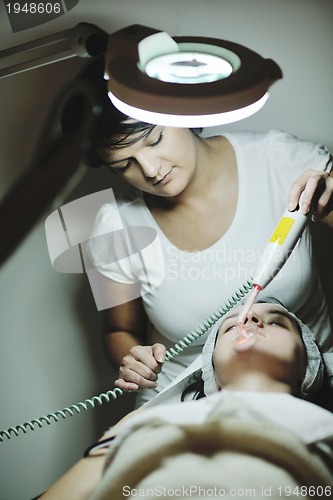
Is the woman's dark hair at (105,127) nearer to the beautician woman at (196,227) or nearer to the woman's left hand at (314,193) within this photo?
the beautician woman at (196,227)

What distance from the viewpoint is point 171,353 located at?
948 millimetres

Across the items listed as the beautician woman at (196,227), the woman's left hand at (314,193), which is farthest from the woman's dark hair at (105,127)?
the woman's left hand at (314,193)

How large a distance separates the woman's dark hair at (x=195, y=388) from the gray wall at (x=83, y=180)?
142 millimetres

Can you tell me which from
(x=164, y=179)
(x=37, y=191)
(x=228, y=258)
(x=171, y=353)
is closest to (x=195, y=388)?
(x=171, y=353)

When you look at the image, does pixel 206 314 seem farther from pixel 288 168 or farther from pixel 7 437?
pixel 7 437

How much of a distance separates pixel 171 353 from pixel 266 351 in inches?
6.7

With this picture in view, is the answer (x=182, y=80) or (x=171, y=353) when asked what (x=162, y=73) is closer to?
(x=182, y=80)

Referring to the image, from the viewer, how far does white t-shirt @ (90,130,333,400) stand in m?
0.94

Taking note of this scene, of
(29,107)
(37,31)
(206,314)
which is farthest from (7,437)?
(37,31)

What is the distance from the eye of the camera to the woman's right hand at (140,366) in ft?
3.09

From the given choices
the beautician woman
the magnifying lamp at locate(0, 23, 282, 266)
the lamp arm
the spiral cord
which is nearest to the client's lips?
the beautician woman

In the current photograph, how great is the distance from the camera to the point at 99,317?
3.23 ft

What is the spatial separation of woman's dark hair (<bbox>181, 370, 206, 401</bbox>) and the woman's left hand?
0.30 m

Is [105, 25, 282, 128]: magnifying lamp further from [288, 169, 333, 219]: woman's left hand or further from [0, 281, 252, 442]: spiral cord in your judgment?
[0, 281, 252, 442]: spiral cord
